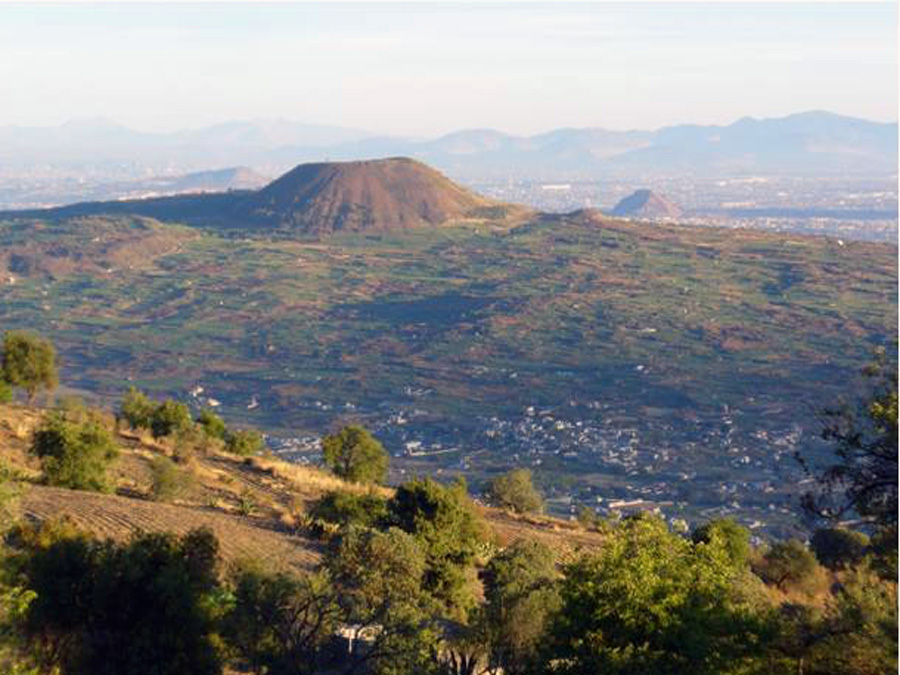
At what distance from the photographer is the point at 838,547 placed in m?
43.1

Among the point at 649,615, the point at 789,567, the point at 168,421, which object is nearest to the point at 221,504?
the point at 168,421

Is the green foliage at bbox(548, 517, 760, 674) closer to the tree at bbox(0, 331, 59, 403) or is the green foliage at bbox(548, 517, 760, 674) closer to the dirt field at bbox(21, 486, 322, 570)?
the dirt field at bbox(21, 486, 322, 570)

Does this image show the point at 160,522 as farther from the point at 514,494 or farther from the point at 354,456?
the point at 514,494

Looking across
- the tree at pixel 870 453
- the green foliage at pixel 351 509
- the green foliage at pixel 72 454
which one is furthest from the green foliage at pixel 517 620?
the green foliage at pixel 72 454

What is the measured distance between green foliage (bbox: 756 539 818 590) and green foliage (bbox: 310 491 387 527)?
13.7 meters

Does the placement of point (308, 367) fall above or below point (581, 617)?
below

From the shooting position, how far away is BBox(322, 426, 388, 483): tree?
5359 cm

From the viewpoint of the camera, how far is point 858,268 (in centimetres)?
19588

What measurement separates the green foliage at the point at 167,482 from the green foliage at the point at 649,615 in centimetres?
2229

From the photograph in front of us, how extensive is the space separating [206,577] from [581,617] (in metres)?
9.45

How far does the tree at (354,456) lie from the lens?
53.6 m

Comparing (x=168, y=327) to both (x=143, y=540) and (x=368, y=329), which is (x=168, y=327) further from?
(x=143, y=540)

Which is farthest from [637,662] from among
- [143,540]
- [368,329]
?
[368,329]

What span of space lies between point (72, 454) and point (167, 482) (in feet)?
11.2
